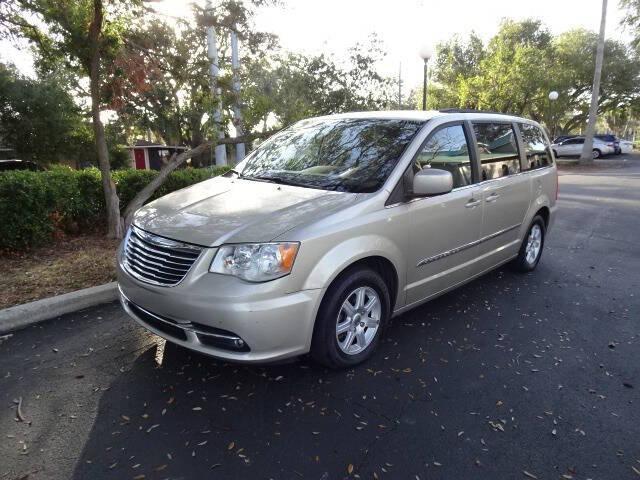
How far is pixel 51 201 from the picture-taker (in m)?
6.14

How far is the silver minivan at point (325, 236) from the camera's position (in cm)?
278

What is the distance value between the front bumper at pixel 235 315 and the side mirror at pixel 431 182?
110cm

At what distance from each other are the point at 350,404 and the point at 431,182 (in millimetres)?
1608

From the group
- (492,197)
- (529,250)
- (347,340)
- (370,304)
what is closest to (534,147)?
(529,250)

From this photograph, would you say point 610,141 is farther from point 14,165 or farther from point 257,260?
point 257,260

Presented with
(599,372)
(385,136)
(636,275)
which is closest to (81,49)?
(385,136)

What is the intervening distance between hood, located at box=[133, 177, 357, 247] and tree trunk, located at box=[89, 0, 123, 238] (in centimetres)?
325

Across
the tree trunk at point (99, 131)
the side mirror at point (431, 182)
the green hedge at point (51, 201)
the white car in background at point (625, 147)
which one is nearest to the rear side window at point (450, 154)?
the side mirror at point (431, 182)

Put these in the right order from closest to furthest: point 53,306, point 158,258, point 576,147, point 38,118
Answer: point 158,258, point 53,306, point 38,118, point 576,147

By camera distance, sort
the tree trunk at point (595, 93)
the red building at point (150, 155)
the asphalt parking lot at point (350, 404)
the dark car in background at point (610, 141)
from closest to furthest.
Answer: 1. the asphalt parking lot at point (350, 404)
2. the tree trunk at point (595, 93)
3. the dark car in background at point (610, 141)
4. the red building at point (150, 155)

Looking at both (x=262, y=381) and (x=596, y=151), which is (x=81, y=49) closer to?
(x=262, y=381)

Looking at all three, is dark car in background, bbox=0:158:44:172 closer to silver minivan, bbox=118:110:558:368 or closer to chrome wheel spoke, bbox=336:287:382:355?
silver minivan, bbox=118:110:558:368

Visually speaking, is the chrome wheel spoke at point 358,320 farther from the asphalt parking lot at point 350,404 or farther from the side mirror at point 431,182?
the side mirror at point 431,182

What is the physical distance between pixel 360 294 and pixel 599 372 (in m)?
1.80
